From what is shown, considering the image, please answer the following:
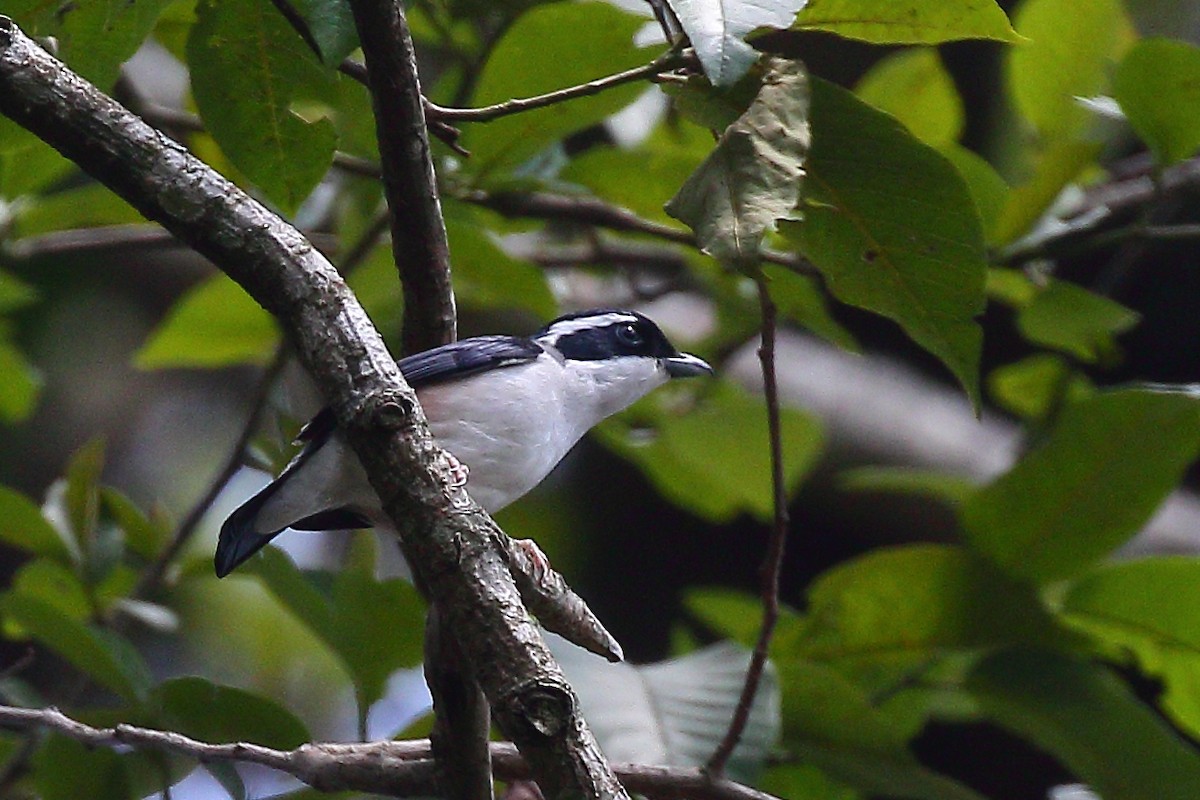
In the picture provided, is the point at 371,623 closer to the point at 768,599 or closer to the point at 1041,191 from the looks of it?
the point at 768,599

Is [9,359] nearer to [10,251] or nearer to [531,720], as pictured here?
[10,251]

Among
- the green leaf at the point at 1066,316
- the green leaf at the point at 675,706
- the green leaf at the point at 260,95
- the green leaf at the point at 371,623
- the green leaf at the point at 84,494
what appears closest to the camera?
the green leaf at the point at 260,95

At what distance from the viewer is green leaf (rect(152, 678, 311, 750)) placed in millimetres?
2615

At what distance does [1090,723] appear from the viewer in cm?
286

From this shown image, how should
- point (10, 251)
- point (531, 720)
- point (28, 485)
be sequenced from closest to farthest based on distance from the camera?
point (531, 720), point (10, 251), point (28, 485)

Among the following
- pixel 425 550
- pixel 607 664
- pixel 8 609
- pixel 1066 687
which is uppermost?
pixel 425 550

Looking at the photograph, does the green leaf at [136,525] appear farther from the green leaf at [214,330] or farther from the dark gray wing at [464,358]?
the dark gray wing at [464,358]

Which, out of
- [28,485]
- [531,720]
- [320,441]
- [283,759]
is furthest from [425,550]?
[28,485]

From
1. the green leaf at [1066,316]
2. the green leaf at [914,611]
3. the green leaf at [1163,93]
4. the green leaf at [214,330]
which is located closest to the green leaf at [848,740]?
the green leaf at [914,611]

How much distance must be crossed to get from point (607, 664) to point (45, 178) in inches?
60.0

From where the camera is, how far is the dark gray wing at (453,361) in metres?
2.12

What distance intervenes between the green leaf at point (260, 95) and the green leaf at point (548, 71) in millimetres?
460

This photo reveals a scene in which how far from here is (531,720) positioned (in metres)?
1.51

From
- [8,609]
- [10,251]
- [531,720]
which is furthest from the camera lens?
[10,251]
